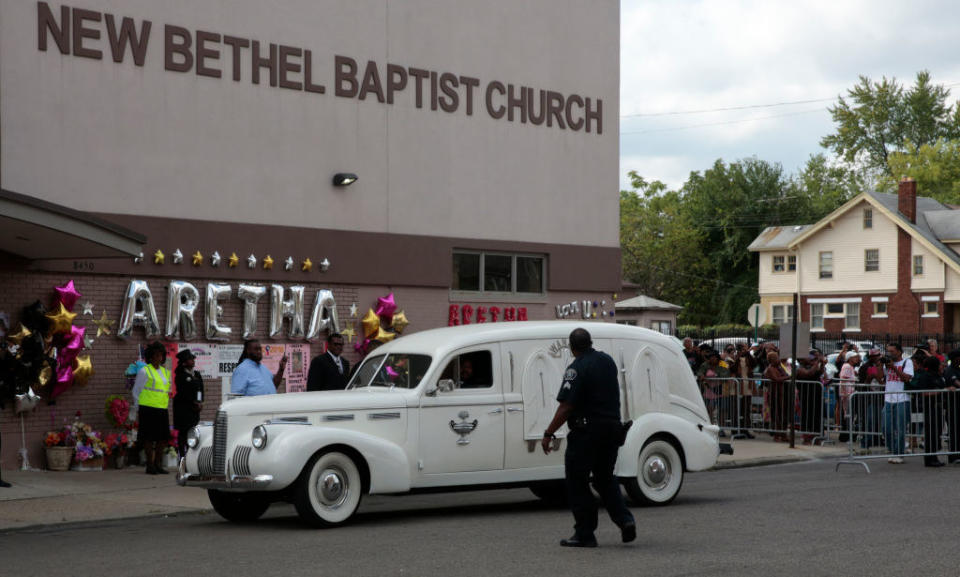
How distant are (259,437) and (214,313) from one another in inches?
270

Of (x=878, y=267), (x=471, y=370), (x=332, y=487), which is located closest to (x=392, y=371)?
(x=471, y=370)

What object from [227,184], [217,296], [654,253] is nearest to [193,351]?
[217,296]

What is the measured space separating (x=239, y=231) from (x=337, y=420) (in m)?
7.18

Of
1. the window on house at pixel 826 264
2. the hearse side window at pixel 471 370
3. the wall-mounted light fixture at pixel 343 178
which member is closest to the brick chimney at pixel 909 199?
the window on house at pixel 826 264

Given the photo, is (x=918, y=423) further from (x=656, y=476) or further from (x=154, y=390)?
(x=154, y=390)

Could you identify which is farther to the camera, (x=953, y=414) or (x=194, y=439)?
(x=953, y=414)

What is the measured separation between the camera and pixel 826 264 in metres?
61.5

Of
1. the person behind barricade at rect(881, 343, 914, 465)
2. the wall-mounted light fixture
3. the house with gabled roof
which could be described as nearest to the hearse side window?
the wall-mounted light fixture

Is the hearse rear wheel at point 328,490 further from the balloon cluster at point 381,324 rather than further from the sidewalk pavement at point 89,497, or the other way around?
the balloon cluster at point 381,324

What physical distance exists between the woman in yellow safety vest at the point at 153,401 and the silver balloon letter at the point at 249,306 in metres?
2.04

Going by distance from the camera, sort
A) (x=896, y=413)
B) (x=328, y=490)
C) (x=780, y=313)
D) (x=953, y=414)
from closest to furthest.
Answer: (x=328, y=490) → (x=953, y=414) → (x=896, y=413) → (x=780, y=313)

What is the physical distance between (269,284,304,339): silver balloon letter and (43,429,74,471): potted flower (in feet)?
11.8

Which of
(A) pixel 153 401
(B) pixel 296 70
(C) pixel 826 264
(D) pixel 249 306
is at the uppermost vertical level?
(B) pixel 296 70

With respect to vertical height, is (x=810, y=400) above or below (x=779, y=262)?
below
